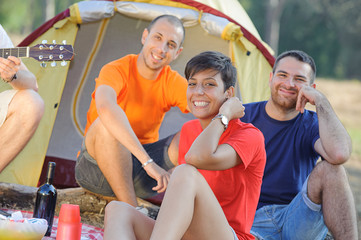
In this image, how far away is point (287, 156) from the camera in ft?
8.56

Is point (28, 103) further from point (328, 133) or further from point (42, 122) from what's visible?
point (328, 133)

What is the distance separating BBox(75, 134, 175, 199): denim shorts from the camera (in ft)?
9.18

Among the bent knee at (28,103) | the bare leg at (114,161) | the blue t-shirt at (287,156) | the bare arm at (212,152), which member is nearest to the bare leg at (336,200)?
the blue t-shirt at (287,156)

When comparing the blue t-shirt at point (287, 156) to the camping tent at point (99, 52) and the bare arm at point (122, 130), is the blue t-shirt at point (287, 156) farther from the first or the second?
the camping tent at point (99, 52)

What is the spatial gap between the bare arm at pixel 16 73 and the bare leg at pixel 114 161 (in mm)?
534

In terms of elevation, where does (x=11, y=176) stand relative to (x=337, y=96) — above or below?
below

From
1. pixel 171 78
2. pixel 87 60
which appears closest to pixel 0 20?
pixel 87 60

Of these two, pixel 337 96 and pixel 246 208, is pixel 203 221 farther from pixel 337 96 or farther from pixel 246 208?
pixel 337 96

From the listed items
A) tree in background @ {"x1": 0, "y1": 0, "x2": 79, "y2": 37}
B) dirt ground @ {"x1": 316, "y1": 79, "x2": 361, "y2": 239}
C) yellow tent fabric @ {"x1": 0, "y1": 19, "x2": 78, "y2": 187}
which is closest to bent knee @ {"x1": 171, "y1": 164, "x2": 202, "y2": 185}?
yellow tent fabric @ {"x1": 0, "y1": 19, "x2": 78, "y2": 187}

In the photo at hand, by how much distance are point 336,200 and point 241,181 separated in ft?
1.85

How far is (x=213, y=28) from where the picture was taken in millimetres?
3566

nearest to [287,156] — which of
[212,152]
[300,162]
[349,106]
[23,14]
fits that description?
[300,162]

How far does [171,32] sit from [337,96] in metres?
9.87

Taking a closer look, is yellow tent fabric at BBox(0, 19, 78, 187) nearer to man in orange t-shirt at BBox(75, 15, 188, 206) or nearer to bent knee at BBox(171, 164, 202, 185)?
man in orange t-shirt at BBox(75, 15, 188, 206)
